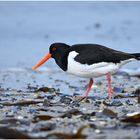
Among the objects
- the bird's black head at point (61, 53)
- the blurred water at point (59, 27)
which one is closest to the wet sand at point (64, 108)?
the bird's black head at point (61, 53)

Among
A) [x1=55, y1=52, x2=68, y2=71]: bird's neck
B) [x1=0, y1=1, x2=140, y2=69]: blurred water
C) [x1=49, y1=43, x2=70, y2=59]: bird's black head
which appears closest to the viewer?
[x1=55, y1=52, x2=68, y2=71]: bird's neck

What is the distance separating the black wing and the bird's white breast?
5 cm

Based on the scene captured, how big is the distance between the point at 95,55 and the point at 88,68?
0.74 feet

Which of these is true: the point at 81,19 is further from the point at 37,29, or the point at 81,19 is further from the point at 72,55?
the point at 72,55

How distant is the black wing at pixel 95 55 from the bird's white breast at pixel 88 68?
53 mm

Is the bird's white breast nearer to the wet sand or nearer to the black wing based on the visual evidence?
the black wing

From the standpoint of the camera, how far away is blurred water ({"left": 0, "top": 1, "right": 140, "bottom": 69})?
13294 mm

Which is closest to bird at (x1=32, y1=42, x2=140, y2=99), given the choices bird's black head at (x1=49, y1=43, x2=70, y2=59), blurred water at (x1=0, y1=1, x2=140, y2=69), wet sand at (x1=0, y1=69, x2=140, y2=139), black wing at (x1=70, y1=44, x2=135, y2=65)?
black wing at (x1=70, y1=44, x2=135, y2=65)

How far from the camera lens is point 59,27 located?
60.2 feet

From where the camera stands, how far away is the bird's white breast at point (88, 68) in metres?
6.54

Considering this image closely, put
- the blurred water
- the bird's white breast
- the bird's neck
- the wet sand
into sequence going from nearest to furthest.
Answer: the wet sand
the bird's white breast
the bird's neck
the blurred water

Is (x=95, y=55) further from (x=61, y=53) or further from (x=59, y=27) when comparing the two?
(x=59, y=27)

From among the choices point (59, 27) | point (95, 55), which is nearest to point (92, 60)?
point (95, 55)

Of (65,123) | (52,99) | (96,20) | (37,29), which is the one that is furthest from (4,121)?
(96,20)
